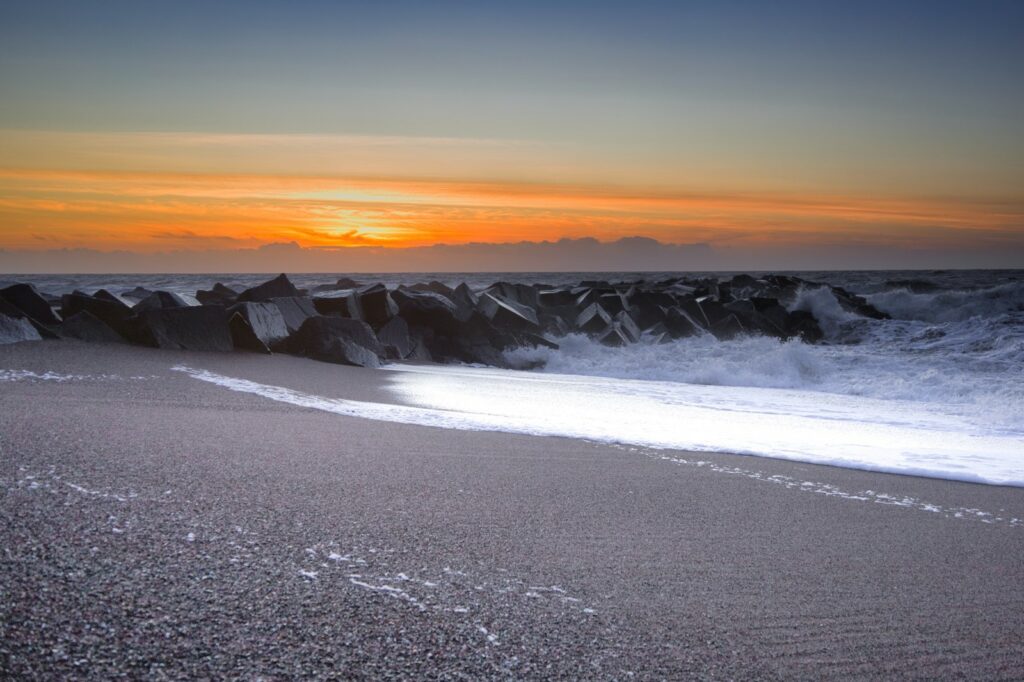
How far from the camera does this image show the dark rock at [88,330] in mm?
9172

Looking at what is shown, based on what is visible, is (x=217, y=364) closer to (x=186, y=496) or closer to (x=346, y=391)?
(x=346, y=391)

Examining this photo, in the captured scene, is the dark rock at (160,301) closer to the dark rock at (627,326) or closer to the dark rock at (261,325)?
the dark rock at (261,325)

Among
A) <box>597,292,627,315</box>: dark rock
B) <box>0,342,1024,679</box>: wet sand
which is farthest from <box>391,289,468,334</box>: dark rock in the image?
<box>0,342,1024,679</box>: wet sand

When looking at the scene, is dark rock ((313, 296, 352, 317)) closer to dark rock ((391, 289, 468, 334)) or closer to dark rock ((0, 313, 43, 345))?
dark rock ((391, 289, 468, 334))

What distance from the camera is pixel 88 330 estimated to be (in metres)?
9.26

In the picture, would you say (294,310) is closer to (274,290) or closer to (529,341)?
(274,290)

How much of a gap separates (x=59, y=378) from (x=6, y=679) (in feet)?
17.6

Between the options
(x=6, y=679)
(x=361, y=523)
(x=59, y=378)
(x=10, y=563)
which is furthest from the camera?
(x=59, y=378)

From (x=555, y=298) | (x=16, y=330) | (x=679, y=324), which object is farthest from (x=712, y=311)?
(x=16, y=330)

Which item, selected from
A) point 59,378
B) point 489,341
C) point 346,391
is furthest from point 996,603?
point 489,341

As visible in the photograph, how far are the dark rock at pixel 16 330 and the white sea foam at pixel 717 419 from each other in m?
2.41

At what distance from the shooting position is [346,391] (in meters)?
7.59

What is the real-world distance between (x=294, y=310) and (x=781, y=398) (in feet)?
23.3

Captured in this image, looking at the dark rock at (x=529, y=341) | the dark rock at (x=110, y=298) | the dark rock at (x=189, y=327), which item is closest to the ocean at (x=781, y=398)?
the dark rock at (x=529, y=341)
